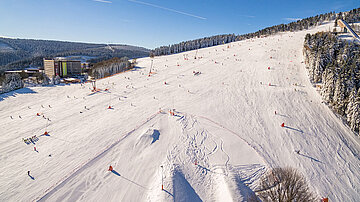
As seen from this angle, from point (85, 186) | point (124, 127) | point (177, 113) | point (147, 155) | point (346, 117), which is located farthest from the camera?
point (177, 113)

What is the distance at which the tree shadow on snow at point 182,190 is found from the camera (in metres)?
11.3

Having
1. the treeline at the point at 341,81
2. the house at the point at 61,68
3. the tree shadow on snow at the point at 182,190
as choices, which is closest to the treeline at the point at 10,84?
the house at the point at 61,68

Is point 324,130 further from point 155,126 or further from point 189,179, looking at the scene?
point 155,126

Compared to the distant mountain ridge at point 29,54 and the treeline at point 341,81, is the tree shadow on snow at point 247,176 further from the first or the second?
the distant mountain ridge at point 29,54

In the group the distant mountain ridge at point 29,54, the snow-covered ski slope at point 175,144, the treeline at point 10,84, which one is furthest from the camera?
the distant mountain ridge at point 29,54

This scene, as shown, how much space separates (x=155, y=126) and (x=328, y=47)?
3549 cm

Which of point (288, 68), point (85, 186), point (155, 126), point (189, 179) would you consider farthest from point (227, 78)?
point (85, 186)

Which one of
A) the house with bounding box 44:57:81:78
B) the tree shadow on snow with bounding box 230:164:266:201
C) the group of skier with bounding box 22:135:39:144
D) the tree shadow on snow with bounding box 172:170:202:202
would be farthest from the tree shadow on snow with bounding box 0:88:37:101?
the tree shadow on snow with bounding box 230:164:266:201

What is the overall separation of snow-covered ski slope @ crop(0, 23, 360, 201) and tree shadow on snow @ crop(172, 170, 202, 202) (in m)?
0.08

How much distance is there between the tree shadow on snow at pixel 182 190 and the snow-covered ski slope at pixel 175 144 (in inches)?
3.1

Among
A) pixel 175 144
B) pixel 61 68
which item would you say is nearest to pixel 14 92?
pixel 61 68

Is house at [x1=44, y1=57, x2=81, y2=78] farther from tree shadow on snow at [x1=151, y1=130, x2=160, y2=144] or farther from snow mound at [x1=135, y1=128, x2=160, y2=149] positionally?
tree shadow on snow at [x1=151, y1=130, x2=160, y2=144]

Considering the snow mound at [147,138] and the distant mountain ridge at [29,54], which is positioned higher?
the distant mountain ridge at [29,54]

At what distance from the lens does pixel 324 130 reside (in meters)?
20.0
